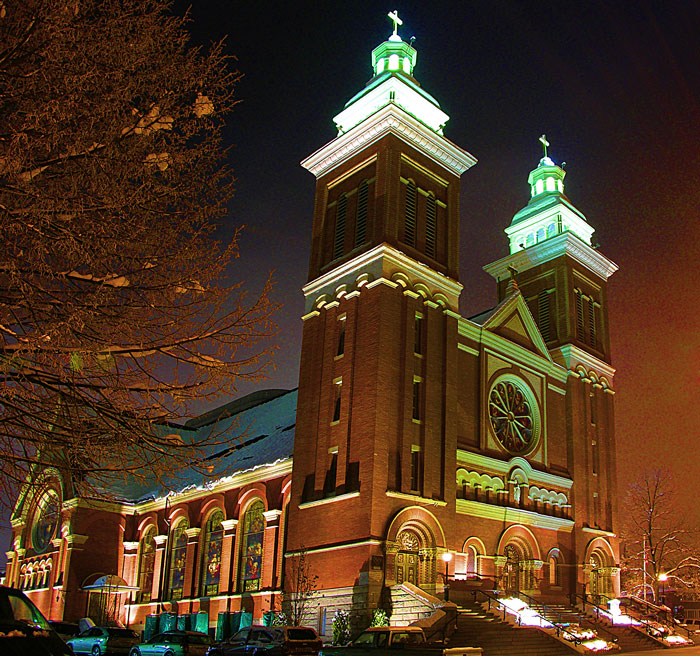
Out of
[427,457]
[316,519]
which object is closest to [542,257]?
[427,457]

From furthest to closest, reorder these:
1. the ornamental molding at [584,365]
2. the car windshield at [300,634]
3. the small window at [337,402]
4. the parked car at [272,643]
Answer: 1. the ornamental molding at [584,365]
2. the small window at [337,402]
3. the car windshield at [300,634]
4. the parked car at [272,643]

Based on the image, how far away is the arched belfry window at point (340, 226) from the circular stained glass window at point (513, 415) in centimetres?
1070

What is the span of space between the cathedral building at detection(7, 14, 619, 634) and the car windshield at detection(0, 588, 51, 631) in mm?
19547

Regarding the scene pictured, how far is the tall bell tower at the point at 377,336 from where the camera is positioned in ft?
100

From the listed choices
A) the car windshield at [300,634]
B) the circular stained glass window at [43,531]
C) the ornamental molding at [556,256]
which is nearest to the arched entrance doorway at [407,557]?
the car windshield at [300,634]

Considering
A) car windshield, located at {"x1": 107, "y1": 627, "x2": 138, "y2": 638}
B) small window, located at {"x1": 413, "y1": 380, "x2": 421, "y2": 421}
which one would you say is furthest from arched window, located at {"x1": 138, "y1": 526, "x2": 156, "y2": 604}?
small window, located at {"x1": 413, "y1": 380, "x2": 421, "y2": 421}

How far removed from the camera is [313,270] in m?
38.4

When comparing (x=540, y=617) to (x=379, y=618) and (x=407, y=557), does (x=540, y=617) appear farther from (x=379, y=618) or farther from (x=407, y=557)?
(x=379, y=618)

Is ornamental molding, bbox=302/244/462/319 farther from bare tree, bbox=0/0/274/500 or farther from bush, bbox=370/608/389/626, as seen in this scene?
bare tree, bbox=0/0/274/500

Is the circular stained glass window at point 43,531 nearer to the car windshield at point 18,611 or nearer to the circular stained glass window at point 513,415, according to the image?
the circular stained glass window at point 513,415

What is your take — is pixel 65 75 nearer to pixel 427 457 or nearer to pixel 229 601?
pixel 427 457

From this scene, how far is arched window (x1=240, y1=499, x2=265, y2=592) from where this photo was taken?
120 feet

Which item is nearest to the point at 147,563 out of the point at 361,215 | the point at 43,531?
the point at 43,531

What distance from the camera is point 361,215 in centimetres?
3725
